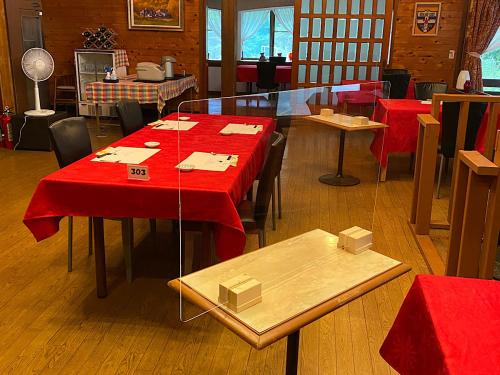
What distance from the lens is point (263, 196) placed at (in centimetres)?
259

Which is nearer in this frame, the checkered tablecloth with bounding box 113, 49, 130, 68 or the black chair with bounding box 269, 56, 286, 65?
the checkered tablecloth with bounding box 113, 49, 130, 68

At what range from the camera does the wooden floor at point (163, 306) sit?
7.04ft

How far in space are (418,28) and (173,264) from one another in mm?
5486

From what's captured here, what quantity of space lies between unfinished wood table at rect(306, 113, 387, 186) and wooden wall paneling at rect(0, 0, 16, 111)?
456cm

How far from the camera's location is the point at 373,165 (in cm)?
384

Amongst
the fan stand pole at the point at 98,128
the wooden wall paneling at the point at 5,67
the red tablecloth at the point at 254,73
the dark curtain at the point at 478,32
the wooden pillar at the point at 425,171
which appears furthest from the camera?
the red tablecloth at the point at 254,73

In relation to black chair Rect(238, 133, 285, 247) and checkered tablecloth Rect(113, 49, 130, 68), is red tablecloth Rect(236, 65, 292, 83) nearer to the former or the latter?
checkered tablecloth Rect(113, 49, 130, 68)

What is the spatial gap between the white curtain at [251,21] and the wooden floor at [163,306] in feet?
28.8

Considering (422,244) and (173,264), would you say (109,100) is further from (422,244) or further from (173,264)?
(422,244)

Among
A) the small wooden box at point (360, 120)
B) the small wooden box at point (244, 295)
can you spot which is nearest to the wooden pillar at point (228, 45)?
the small wooden box at point (360, 120)

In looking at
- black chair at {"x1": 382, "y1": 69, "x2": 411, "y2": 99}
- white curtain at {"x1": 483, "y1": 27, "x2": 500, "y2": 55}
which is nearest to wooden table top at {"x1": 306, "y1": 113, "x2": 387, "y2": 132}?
black chair at {"x1": 382, "y1": 69, "x2": 411, "y2": 99}

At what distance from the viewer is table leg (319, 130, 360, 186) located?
290 centimetres

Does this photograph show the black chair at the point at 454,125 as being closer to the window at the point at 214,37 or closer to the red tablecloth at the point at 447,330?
the red tablecloth at the point at 447,330

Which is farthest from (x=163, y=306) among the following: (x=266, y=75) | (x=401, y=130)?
(x=266, y=75)
